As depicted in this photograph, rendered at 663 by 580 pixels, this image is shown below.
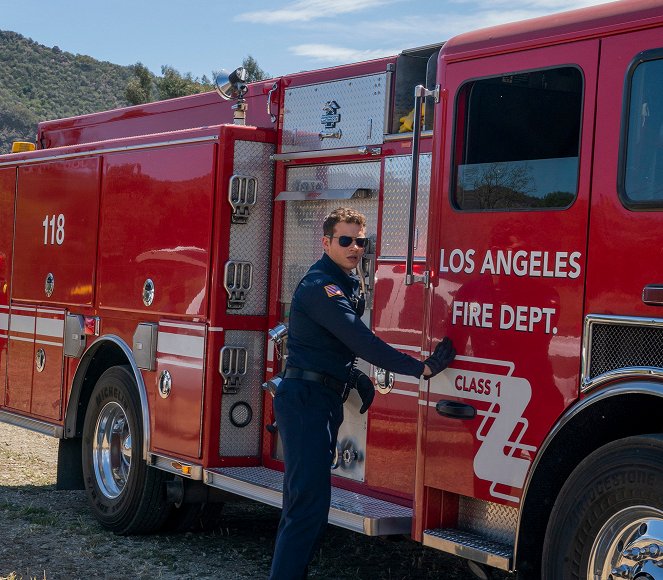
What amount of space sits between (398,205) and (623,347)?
181 centimetres

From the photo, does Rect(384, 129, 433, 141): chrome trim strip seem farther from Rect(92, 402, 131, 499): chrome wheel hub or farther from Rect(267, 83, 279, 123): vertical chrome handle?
Rect(92, 402, 131, 499): chrome wheel hub

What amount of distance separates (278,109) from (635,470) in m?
3.49

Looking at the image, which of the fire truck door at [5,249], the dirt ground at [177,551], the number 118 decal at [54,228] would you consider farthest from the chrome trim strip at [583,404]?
the fire truck door at [5,249]

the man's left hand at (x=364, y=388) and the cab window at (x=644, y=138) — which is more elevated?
the cab window at (x=644, y=138)

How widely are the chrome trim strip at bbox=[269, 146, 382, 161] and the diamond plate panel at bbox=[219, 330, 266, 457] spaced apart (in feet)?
3.40

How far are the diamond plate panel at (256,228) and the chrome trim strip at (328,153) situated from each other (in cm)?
10

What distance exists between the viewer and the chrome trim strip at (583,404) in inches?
154

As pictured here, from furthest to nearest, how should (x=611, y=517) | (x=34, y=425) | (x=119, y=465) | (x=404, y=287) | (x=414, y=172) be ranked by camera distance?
(x=34, y=425), (x=119, y=465), (x=404, y=287), (x=414, y=172), (x=611, y=517)

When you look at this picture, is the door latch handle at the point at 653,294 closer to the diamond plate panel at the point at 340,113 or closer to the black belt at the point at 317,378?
the black belt at the point at 317,378

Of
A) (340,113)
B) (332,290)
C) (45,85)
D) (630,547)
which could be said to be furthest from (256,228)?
(45,85)

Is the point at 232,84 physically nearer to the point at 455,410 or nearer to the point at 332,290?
the point at 332,290

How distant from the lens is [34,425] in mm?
8273

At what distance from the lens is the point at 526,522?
14.4ft

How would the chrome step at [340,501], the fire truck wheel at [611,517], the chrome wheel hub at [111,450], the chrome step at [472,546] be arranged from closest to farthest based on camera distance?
the fire truck wheel at [611,517]
the chrome step at [472,546]
the chrome step at [340,501]
the chrome wheel hub at [111,450]
